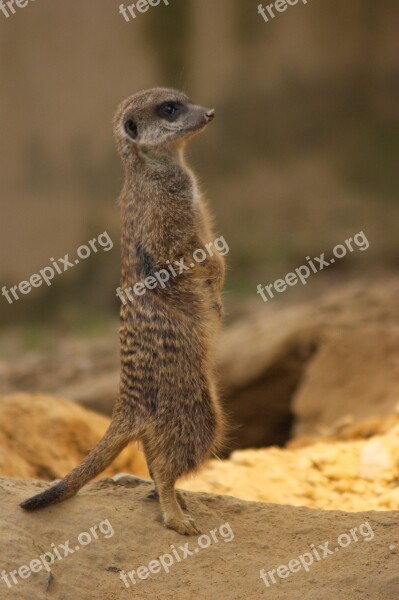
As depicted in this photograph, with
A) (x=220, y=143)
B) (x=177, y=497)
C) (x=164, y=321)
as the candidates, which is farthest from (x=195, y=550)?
(x=220, y=143)

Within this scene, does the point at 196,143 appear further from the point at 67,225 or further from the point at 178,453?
the point at 178,453

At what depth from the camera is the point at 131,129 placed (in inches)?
120

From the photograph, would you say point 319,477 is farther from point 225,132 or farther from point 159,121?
point 225,132

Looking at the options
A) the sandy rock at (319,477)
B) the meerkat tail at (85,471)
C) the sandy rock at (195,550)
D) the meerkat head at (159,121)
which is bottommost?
the sandy rock at (319,477)

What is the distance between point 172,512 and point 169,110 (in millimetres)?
1361

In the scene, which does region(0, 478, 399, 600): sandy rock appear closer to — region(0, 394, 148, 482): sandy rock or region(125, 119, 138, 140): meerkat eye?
region(0, 394, 148, 482): sandy rock

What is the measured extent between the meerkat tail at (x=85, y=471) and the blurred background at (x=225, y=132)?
17.0 ft

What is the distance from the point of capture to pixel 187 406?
2779mm

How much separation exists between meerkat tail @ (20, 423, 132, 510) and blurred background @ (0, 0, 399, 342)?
520cm

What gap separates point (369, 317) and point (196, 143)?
339 cm

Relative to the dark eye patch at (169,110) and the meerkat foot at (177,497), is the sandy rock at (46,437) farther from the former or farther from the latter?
the dark eye patch at (169,110)

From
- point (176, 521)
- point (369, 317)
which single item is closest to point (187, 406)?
point (176, 521)

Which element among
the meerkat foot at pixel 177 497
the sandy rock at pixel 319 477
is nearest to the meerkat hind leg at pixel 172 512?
the meerkat foot at pixel 177 497

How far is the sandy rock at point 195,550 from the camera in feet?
7.82
